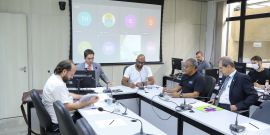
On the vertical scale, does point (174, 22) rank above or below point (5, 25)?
above

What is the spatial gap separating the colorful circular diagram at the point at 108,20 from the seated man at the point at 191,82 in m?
2.72

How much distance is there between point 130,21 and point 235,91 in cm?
352

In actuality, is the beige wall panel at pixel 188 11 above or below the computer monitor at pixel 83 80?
above

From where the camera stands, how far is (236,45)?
20.2 ft

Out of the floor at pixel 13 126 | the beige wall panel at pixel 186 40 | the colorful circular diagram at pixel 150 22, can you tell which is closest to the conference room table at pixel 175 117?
the floor at pixel 13 126

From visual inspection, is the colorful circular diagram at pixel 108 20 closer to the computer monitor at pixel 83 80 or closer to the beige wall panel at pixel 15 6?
the beige wall panel at pixel 15 6

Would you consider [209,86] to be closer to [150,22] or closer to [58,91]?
[58,91]

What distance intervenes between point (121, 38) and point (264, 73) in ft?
11.1

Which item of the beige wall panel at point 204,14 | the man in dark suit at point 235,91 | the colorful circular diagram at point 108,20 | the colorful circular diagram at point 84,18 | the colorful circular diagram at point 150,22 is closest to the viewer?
the man in dark suit at point 235,91

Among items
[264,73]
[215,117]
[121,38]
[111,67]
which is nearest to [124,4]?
[121,38]

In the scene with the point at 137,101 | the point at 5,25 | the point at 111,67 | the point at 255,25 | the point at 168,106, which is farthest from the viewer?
the point at 255,25

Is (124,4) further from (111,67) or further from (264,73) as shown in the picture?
(264,73)

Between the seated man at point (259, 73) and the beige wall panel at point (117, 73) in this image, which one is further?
the beige wall panel at point (117, 73)

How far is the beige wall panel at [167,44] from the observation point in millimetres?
6036
